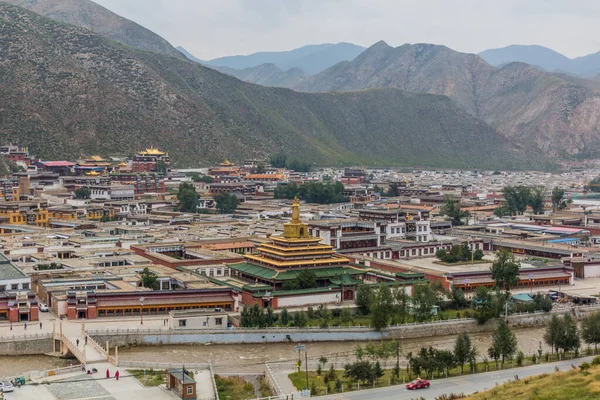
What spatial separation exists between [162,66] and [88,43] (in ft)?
65.2

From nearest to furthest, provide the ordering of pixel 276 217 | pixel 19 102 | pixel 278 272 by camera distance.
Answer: pixel 278 272
pixel 276 217
pixel 19 102

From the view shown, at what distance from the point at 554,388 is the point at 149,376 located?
1603cm

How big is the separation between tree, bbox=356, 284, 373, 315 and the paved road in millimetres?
12092

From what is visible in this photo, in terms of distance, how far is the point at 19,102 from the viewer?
152m

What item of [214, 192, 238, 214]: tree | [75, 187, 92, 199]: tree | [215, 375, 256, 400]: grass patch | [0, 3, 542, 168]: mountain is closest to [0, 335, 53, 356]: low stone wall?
[215, 375, 256, 400]: grass patch

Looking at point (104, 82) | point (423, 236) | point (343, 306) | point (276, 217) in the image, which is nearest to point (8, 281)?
point (343, 306)

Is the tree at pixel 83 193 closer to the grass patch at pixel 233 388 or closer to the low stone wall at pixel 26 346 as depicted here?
the low stone wall at pixel 26 346

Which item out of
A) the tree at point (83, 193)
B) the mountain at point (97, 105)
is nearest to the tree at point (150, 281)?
the tree at point (83, 193)

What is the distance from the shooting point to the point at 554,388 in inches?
1229

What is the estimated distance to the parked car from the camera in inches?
1379

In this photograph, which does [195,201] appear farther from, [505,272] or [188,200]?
[505,272]

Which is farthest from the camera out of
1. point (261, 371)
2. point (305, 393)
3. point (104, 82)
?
point (104, 82)

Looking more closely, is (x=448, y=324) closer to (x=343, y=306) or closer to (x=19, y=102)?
(x=343, y=306)

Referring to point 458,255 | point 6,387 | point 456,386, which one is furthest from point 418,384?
point 458,255
